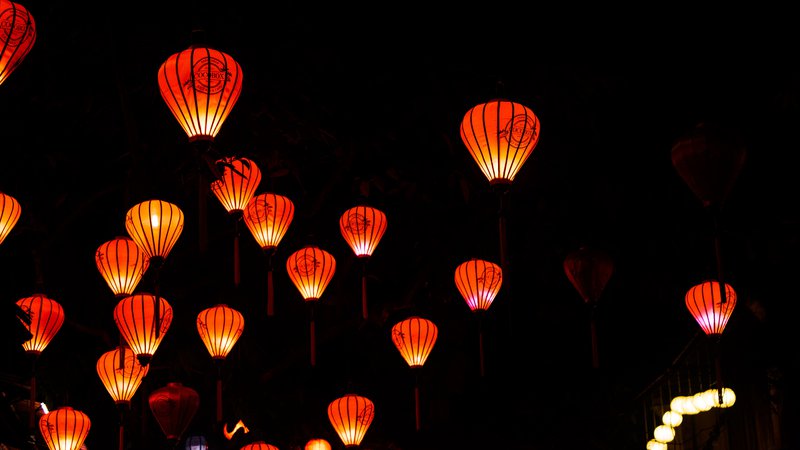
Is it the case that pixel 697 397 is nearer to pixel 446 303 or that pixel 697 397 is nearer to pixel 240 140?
pixel 446 303

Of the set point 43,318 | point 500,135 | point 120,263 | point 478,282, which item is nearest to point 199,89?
point 500,135

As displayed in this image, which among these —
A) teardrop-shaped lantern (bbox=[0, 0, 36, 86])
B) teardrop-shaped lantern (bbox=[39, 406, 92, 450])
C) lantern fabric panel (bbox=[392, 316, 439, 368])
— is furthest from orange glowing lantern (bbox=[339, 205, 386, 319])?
teardrop-shaped lantern (bbox=[0, 0, 36, 86])

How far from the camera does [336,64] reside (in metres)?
10.7

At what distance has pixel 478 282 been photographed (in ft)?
34.6

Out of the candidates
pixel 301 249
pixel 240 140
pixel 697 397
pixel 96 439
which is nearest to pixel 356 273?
Result: pixel 301 249

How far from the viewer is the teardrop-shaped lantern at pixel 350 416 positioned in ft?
37.3

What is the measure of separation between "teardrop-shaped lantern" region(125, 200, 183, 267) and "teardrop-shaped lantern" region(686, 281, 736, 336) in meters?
4.76

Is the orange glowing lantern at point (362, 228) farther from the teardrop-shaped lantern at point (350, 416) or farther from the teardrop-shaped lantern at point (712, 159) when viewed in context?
the teardrop-shaped lantern at point (712, 159)

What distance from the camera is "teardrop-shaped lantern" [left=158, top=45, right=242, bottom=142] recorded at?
7055 millimetres

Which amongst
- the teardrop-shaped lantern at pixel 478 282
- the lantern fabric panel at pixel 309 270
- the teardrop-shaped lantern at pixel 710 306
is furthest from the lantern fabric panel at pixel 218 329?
the teardrop-shaped lantern at pixel 710 306

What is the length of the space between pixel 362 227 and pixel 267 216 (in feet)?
3.45

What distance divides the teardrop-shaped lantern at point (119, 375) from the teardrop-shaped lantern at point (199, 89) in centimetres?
323

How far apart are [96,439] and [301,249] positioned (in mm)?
3124

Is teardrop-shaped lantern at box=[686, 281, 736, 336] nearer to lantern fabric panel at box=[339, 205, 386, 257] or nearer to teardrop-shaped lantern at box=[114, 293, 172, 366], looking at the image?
lantern fabric panel at box=[339, 205, 386, 257]
